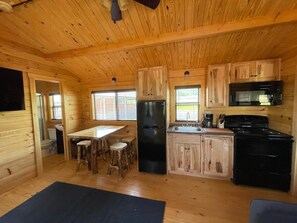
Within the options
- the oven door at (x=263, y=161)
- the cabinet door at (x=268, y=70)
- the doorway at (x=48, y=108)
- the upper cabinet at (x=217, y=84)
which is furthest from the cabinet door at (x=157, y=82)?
the doorway at (x=48, y=108)

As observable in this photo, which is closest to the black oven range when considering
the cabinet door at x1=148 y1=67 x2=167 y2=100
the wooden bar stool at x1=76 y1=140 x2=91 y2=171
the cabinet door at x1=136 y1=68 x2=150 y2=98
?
the cabinet door at x1=148 y1=67 x2=167 y2=100

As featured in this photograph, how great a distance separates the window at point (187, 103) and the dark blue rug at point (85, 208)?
2.07 m

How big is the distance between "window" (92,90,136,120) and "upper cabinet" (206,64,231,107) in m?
2.02

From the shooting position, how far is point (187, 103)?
3658mm

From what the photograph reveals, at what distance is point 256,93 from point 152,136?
225 cm

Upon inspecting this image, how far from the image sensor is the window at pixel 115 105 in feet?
13.8

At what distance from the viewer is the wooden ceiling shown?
6.45 feet

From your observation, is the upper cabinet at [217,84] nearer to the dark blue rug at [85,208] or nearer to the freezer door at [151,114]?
the freezer door at [151,114]

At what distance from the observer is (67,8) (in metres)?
2.11

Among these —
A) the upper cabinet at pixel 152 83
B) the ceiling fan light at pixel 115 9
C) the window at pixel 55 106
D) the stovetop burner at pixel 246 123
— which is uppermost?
the ceiling fan light at pixel 115 9

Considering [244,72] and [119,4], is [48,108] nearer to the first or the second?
[119,4]

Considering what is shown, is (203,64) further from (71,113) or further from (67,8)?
(71,113)

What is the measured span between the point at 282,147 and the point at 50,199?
400cm

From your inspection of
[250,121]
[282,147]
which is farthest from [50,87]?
[282,147]
